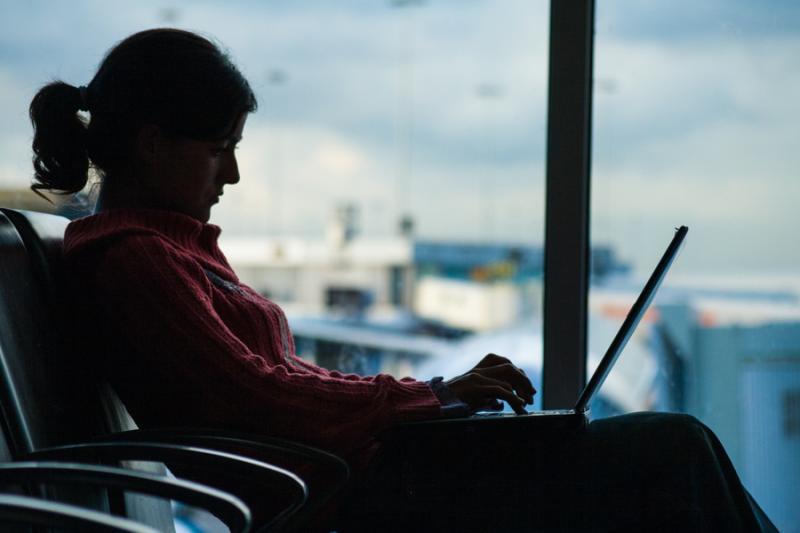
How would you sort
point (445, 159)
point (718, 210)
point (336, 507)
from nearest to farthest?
1. point (336, 507)
2. point (718, 210)
3. point (445, 159)

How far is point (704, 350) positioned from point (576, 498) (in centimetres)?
93

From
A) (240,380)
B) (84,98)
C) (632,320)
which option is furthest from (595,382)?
(84,98)

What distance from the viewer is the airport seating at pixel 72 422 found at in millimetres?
787

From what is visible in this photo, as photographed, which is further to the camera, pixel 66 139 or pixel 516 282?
pixel 516 282

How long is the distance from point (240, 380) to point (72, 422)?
22 cm

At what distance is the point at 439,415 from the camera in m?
1.01

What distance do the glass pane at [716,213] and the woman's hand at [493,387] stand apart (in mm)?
404

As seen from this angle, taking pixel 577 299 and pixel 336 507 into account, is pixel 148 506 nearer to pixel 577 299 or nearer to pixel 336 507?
pixel 336 507

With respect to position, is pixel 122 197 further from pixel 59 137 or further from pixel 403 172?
pixel 403 172

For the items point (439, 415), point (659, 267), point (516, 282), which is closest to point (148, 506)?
point (439, 415)

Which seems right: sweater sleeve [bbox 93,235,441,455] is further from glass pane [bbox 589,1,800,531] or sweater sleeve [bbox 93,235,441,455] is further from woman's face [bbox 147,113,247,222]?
glass pane [bbox 589,1,800,531]

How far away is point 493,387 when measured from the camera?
1060 millimetres

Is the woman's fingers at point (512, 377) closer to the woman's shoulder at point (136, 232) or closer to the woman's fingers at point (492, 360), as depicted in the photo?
the woman's fingers at point (492, 360)

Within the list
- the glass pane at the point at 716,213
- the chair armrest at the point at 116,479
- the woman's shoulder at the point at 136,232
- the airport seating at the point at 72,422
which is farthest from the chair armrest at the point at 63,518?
the glass pane at the point at 716,213
